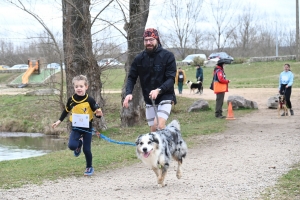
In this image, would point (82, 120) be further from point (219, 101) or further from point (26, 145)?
point (26, 145)

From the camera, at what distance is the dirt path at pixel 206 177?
271 inches

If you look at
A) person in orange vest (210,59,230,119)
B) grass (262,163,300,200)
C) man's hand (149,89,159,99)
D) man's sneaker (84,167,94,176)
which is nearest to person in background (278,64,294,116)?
person in orange vest (210,59,230,119)

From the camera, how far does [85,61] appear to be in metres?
14.8

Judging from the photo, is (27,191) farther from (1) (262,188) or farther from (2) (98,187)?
(1) (262,188)

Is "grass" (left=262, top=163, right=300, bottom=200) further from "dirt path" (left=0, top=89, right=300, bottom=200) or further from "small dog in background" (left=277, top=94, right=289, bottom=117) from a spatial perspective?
"small dog in background" (left=277, top=94, right=289, bottom=117)

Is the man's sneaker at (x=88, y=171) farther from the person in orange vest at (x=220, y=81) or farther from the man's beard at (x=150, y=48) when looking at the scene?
the person in orange vest at (x=220, y=81)

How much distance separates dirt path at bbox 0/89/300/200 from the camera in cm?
688

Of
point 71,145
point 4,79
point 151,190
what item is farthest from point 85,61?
point 4,79

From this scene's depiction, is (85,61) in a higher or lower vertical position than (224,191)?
higher

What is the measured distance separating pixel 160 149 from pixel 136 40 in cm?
1028

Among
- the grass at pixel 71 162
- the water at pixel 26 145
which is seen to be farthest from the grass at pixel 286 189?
the water at pixel 26 145

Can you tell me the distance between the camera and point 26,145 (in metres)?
18.7

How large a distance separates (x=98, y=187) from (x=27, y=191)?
1.07 metres

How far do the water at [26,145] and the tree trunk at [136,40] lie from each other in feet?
8.38
